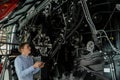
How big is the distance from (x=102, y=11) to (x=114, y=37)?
0.63 meters

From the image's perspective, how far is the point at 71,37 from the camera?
4.61 m

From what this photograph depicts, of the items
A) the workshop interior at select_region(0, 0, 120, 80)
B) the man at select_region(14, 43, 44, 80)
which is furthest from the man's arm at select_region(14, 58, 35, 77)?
the workshop interior at select_region(0, 0, 120, 80)

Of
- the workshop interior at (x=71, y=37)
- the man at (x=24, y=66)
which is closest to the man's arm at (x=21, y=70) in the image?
the man at (x=24, y=66)

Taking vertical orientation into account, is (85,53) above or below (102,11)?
below

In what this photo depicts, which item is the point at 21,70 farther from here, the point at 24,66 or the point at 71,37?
the point at 71,37

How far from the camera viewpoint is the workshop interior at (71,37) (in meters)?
3.93

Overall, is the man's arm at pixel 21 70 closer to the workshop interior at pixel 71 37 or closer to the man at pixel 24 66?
the man at pixel 24 66

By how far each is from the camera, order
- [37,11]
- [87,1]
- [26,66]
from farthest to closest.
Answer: [37,11], [87,1], [26,66]

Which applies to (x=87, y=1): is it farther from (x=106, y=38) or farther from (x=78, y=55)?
(x=78, y=55)

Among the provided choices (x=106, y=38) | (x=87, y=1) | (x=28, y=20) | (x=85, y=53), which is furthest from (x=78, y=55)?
(x=28, y=20)

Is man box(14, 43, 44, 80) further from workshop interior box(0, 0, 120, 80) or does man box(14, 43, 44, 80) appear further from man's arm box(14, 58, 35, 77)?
workshop interior box(0, 0, 120, 80)

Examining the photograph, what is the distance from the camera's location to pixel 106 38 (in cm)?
411

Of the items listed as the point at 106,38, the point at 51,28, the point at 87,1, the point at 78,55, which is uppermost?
the point at 87,1

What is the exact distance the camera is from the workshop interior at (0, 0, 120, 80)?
393 centimetres
